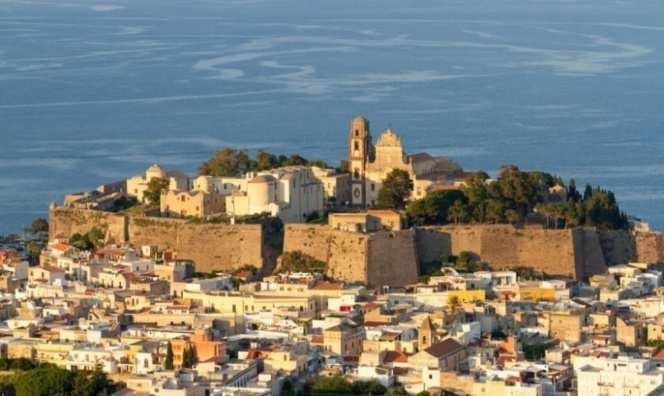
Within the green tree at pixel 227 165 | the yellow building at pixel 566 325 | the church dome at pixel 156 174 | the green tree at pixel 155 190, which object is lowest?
the yellow building at pixel 566 325

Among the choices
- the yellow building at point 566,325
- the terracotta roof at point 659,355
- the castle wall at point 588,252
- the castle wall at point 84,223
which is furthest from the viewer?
the castle wall at point 84,223

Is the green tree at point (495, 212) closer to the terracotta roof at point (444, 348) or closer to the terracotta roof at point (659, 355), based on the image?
the terracotta roof at point (444, 348)

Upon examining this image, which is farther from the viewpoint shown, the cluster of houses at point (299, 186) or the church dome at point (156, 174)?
the church dome at point (156, 174)

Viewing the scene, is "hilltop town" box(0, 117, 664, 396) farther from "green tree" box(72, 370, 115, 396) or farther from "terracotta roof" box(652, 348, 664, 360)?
"terracotta roof" box(652, 348, 664, 360)

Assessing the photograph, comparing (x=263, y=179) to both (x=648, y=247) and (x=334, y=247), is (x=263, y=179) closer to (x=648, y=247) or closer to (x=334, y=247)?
(x=334, y=247)

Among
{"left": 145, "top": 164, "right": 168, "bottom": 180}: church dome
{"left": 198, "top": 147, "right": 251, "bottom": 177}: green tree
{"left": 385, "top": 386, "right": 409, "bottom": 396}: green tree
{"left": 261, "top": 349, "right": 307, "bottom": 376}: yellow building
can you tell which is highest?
{"left": 198, "top": 147, "right": 251, "bottom": 177}: green tree

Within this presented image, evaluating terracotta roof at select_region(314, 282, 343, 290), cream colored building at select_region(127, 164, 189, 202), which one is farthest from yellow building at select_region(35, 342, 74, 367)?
cream colored building at select_region(127, 164, 189, 202)

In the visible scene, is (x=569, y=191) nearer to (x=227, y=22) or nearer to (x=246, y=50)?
(x=246, y=50)

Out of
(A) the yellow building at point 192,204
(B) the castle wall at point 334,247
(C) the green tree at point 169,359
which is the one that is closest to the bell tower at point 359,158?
(A) the yellow building at point 192,204
